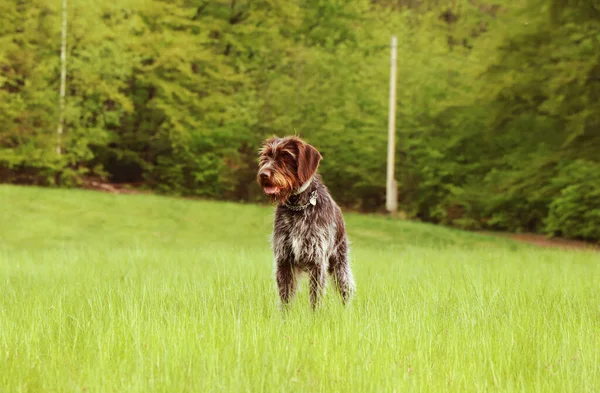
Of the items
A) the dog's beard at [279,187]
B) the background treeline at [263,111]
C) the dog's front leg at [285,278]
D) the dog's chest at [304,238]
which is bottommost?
the dog's front leg at [285,278]

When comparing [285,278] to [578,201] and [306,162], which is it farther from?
[578,201]

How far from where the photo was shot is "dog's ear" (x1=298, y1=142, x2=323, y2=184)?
18.6 ft

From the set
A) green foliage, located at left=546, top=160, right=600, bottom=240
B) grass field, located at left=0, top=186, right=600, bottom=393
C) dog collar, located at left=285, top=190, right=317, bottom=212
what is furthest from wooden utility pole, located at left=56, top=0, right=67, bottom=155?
dog collar, located at left=285, top=190, right=317, bottom=212

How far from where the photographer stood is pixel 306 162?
18.8ft

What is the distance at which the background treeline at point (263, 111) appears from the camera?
87.6 feet

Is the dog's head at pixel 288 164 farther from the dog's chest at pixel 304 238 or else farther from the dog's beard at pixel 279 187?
the dog's chest at pixel 304 238

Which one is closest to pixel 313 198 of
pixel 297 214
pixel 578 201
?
pixel 297 214

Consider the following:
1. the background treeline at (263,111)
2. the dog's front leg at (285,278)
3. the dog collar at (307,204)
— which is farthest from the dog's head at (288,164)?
the background treeline at (263,111)

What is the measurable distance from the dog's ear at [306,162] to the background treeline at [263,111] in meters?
18.6

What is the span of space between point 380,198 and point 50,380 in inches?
1250

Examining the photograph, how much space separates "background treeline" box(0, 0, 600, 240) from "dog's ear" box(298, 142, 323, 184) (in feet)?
61.0

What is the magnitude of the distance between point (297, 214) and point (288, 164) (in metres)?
0.50

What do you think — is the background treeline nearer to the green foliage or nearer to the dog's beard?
the green foliage

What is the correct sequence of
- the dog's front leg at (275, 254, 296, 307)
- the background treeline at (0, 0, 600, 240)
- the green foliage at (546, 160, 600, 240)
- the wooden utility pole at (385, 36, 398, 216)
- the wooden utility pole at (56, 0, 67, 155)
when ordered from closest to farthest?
the dog's front leg at (275, 254, 296, 307) < the green foliage at (546, 160, 600, 240) < the background treeline at (0, 0, 600, 240) < the wooden utility pole at (385, 36, 398, 216) < the wooden utility pole at (56, 0, 67, 155)
